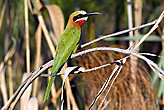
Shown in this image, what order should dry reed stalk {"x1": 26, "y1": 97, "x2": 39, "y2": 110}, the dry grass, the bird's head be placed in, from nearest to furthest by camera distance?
1. dry reed stalk {"x1": 26, "y1": 97, "x2": 39, "y2": 110}
2. the dry grass
3. the bird's head

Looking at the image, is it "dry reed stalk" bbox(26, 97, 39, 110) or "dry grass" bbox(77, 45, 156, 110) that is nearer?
"dry reed stalk" bbox(26, 97, 39, 110)

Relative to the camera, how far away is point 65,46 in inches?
89.8

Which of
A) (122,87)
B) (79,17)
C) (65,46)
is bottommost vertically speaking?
(122,87)

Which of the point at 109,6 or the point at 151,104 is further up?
the point at 109,6

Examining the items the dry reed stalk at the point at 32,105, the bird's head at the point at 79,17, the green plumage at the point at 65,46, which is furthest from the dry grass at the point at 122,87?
the dry reed stalk at the point at 32,105

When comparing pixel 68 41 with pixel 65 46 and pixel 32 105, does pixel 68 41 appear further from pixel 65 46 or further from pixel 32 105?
pixel 32 105

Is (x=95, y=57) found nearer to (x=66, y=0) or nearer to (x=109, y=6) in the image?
(x=66, y=0)

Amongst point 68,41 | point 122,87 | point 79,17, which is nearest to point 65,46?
point 68,41

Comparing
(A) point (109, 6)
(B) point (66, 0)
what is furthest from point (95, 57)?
(A) point (109, 6)

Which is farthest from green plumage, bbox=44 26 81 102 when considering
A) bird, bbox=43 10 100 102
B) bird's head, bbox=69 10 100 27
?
bird's head, bbox=69 10 100 27

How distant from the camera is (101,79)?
2.42 m

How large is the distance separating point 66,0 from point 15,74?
1536mm

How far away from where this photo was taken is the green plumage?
1936 mm

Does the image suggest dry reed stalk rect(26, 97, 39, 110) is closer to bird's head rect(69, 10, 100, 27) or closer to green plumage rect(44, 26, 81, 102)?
green plumage rect(44, 26, 81, 102)
